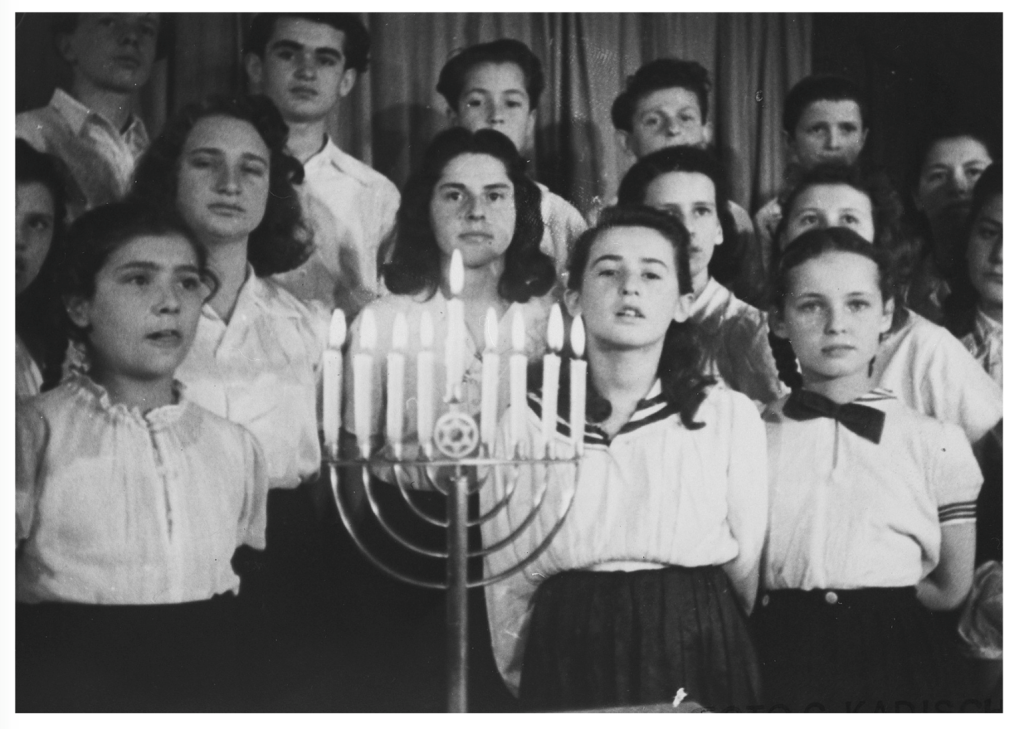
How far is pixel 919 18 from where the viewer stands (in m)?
1.93

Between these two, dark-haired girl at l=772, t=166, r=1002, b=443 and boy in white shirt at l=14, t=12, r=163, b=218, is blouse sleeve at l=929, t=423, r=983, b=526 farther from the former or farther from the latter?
boy in white shirt at l=14, t=12, r=163, b=218

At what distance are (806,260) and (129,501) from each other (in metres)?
1.23

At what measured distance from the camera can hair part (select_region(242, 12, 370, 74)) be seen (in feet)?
6.20

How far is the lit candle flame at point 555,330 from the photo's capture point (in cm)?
177

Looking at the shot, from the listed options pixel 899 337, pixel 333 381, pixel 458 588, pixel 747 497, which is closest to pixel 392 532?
pixel 458 588

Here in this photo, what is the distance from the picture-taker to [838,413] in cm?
187

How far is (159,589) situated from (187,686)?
0.18 metres

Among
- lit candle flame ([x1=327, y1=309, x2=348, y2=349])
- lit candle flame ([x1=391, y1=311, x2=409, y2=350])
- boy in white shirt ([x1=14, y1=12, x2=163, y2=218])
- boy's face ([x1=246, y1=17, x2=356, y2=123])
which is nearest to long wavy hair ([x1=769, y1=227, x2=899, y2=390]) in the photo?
lit candle flame ([x1=391, y1=311, x2=409, y2=350])

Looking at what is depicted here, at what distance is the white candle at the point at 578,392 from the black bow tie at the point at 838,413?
372mm

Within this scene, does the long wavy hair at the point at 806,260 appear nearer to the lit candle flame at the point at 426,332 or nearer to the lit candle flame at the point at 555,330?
the lit candle flame at the point at 555,330

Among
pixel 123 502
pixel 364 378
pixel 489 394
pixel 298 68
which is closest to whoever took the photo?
pixel 489 394

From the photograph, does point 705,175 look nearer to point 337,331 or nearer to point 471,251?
point 471,251

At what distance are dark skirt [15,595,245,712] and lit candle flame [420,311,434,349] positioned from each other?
0.56 meters

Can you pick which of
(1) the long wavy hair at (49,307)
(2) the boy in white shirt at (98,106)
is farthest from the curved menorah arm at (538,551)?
(2) the boy in white shirt at (98,106)
